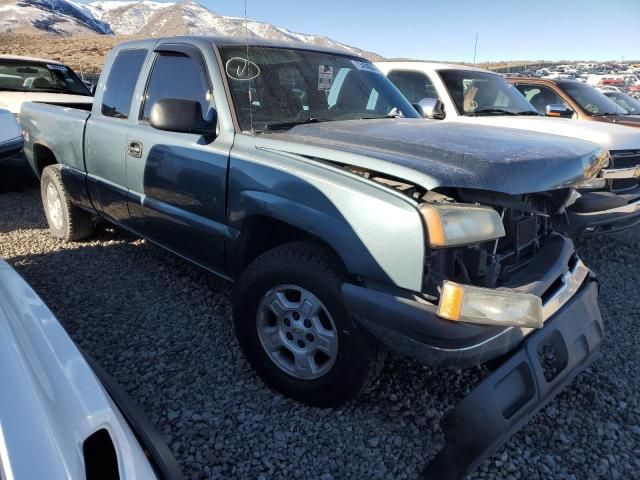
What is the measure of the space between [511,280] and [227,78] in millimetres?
1931

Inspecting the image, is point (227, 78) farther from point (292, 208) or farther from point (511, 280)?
point (511, 280)

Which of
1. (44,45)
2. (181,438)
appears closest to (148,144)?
(181,438)

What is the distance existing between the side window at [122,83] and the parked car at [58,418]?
2.43m

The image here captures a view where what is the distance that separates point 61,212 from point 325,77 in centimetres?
300

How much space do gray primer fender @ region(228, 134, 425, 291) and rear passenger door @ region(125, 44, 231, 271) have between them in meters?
0.23

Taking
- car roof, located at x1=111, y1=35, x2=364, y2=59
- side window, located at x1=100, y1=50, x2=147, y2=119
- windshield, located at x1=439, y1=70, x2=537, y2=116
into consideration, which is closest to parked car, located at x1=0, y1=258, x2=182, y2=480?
car roof, located at x1=111, y1=35, x2=364, y2=59

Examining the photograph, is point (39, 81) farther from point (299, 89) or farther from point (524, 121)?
point (524, 121)

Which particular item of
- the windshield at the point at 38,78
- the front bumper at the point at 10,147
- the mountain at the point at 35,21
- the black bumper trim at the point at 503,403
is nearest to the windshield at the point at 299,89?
the black bumper trim at the point at 503,403

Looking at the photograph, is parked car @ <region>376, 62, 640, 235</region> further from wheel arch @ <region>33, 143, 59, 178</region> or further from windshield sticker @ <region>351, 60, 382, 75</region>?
wheel arch @ <region>33, 143, 59, 178</region>

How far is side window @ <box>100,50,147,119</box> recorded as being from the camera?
11.9 ft

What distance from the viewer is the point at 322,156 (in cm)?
231

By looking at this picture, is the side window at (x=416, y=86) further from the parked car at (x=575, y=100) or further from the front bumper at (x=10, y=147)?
the front bumper at (x=10, y=147)

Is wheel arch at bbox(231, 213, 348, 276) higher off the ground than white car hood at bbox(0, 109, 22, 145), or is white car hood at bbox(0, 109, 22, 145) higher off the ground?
white car hood at bbox(0, 109, 22, 145)

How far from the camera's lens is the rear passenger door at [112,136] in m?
3.59
